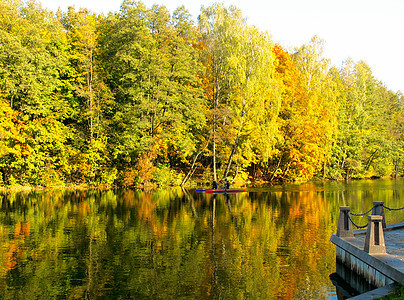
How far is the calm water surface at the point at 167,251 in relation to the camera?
11.9 metres

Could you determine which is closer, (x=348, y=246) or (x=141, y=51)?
(x=348, y=246)

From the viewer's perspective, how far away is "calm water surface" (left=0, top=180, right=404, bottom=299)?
39.0 feet

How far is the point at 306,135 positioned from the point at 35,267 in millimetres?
45486

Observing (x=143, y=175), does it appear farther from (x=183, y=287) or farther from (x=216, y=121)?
(x=183, y=287)

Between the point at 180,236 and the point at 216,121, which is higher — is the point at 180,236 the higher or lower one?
the lower one

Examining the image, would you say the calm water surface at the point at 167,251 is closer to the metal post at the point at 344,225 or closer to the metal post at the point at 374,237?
the metal post at the point at 344,225

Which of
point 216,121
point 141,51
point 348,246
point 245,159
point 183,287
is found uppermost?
point 141,51

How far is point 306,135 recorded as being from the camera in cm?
5494

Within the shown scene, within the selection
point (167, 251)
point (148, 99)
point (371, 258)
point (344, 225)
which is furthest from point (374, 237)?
point (148, 99)

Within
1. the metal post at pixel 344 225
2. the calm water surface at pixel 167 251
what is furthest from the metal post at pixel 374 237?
the metal post at pixel 344 225

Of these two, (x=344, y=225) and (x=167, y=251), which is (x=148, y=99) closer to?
(x=167, y=251)

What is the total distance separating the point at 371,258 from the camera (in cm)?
1098

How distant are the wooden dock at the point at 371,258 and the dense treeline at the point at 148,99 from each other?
3450 centimetres

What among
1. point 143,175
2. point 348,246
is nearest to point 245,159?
point 143,175
